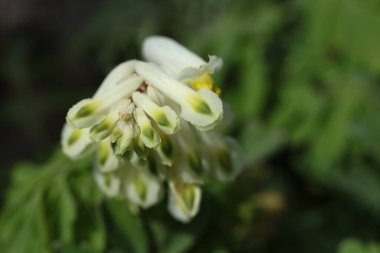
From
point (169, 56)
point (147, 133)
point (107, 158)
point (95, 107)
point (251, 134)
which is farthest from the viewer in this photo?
point (251, 134)

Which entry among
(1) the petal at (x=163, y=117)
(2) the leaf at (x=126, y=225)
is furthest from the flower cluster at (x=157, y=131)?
(2) the leaf at (x=126, y=225)

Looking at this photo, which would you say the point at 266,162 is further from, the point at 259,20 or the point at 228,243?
the point at 228,243

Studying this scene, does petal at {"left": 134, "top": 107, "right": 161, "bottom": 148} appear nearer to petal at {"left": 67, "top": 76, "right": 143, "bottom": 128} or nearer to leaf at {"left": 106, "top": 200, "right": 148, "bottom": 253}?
petal at {"left": 67, "top": 76, "right": 143, "bottom": 128}

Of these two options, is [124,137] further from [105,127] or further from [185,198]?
[185,198]

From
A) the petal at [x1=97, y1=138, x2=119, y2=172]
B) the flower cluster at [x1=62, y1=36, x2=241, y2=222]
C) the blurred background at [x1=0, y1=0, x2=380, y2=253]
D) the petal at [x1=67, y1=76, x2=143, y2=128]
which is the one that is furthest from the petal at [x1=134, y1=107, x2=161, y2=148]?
the blurred background at [x1=0, y1=0, x2=380, y2=253]

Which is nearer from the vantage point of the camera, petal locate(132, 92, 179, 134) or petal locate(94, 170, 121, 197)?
petal locate(132, 92, 179, 134)

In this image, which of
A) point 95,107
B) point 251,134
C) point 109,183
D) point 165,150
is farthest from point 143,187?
point 251,134

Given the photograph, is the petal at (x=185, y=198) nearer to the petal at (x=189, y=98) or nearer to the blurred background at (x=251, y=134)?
the blurred background at (x=251, y=134)

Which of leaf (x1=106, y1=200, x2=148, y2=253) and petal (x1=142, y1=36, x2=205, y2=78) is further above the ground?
petal (x1=142, y1=36, x2=205, y2=78)
